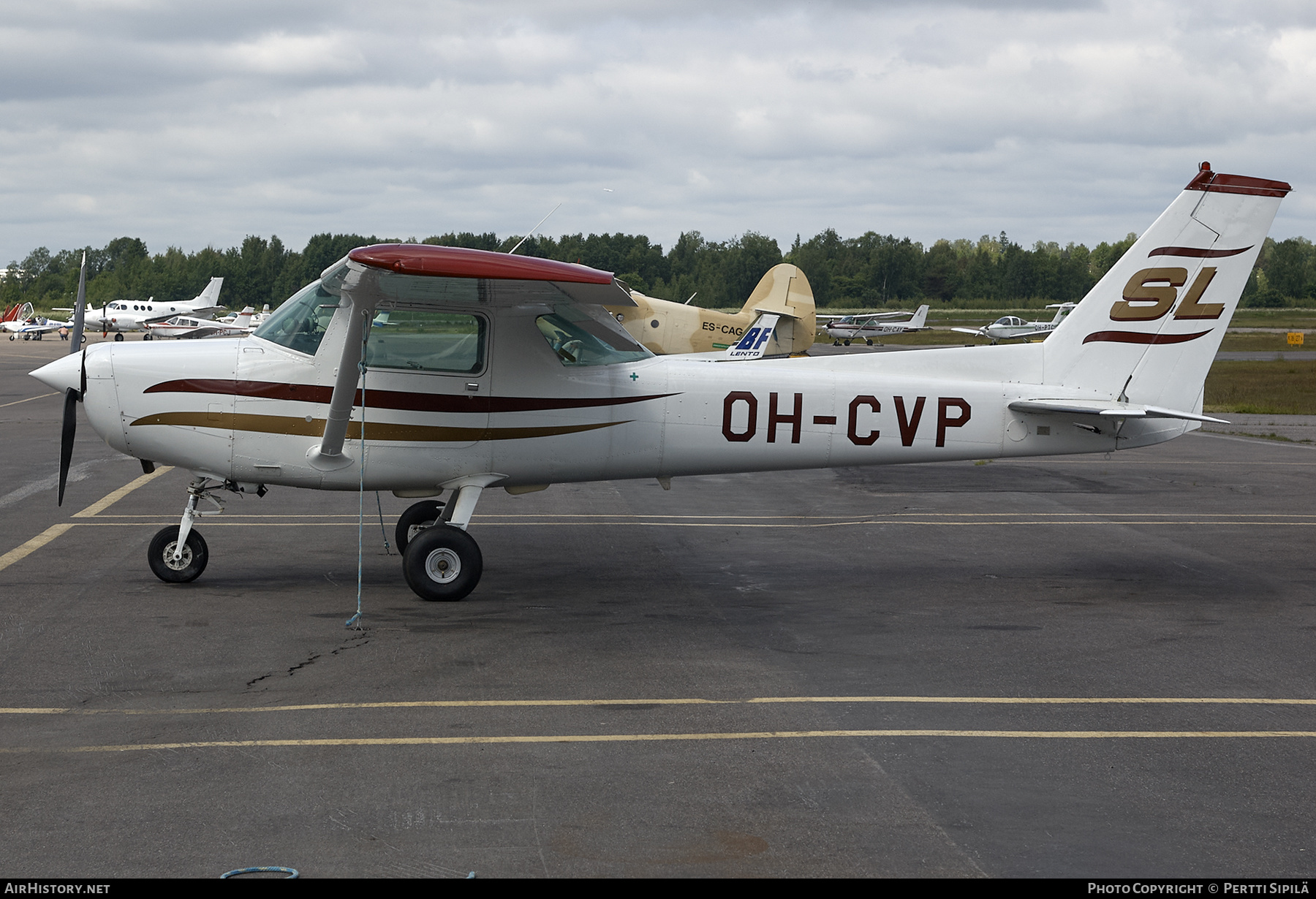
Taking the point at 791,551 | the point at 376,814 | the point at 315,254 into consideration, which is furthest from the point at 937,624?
the point at 315,254

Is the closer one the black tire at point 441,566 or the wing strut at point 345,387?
the wing strut at point 345,387

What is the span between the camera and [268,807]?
15.0 ft

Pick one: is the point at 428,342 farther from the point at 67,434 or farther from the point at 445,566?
the point at 67,434

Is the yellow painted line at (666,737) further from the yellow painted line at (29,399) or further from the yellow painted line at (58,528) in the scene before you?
the yellow painted line at (29,399)

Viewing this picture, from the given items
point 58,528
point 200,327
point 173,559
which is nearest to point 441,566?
point 173,559

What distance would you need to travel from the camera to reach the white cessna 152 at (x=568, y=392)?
8570 mm

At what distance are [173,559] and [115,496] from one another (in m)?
4.98

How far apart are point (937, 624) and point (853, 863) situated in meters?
4.06

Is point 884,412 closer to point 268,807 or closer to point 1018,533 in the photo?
point 1018,533

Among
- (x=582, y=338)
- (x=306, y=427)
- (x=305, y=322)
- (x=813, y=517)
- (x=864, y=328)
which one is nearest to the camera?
(x=306, y=427)

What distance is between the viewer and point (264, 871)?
3.99 meters

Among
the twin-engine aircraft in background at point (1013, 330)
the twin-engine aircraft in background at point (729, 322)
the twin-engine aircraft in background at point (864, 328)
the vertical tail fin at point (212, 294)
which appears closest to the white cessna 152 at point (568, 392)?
the twin-engine aircraft in background at point (729, 322)

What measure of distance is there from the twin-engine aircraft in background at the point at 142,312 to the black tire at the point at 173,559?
236ft

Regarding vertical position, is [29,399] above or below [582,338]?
below
